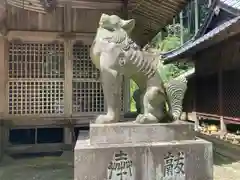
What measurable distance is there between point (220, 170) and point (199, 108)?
745cm

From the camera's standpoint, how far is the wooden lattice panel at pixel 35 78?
21.9ft

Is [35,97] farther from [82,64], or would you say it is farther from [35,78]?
[82,64]

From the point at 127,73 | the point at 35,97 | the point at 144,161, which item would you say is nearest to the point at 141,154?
the point at 144,161

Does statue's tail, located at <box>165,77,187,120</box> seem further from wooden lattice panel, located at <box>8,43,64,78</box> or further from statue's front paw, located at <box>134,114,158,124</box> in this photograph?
wooden lattice panel, located at <box>8,43,64,78</box>

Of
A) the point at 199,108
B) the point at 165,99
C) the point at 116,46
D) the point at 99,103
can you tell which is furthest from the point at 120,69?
the point at 199,108

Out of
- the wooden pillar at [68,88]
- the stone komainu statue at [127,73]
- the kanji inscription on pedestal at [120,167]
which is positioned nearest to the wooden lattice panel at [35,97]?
the wooden pillar at [68,88]

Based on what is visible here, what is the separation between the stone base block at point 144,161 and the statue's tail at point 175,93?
0.43 meters

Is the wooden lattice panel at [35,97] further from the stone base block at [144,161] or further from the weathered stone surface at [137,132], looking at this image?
the weathered stone surface at [137,132]

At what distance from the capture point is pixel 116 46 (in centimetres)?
343

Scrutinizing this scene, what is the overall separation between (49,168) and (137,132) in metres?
2.99

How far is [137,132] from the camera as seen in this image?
11.0 feet

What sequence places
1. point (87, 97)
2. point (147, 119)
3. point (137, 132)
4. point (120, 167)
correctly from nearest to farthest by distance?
1. point (120, 167)
2. point (137, 132)
3. point (147, 119)
4. point (87, 97)

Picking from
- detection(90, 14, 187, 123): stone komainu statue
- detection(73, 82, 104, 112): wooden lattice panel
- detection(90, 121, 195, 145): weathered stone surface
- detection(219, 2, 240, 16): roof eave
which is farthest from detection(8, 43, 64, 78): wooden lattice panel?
detection(219, 2, 240, 16): roof eave

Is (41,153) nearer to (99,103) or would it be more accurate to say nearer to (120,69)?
(99,103)
